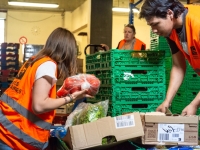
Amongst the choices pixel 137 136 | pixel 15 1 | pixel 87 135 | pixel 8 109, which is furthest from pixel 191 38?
pixel 15 1

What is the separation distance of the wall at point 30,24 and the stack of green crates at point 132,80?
12.3 meters

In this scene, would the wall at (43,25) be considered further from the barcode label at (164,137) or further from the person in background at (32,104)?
the barcode label at (164,137)

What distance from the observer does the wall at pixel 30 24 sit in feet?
49.1

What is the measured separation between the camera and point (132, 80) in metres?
3.06

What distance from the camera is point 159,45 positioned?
3982 millimetres

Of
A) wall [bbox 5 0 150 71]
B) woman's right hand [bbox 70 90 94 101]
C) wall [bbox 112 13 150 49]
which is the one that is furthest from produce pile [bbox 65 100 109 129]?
wall [bbox 112 13 150 49]

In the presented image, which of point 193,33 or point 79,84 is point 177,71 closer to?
point 193,33

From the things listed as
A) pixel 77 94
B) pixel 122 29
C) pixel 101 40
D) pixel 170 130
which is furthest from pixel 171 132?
pixel 122 29

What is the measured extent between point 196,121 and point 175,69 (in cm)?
81

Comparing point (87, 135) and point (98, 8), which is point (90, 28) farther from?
point (87, 135)

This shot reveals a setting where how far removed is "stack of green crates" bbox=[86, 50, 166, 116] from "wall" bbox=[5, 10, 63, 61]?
1230 cm

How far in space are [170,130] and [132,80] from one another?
975 mm

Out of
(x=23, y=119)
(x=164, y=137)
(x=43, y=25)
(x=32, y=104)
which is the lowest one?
(x=164, y=137)

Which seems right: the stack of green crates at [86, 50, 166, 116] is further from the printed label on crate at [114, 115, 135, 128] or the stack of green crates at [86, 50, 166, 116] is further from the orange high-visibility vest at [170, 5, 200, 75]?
the printed label on crate at [114, 115, 135, 128]
